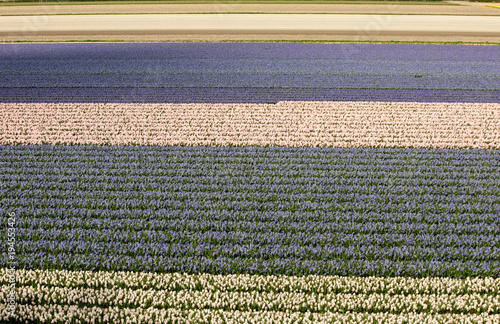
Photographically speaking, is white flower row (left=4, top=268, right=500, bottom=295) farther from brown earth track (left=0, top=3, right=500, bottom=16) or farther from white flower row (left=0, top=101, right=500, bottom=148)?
brown earth track (left=0, top=3, right=500, bottom=16)

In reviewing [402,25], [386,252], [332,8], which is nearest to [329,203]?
[386,252]

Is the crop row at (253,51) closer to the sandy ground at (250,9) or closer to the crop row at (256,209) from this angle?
the crop row at (256,209)

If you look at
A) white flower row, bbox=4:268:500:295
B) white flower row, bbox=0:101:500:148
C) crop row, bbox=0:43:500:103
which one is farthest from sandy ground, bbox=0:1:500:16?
white flower row, bbox=4:268:500:295

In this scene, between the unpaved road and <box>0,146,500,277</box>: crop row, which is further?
the unpaved road

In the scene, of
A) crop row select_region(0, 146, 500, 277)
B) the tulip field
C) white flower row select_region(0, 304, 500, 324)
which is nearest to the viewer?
white flower row select_region(0, 304, 500, 324)

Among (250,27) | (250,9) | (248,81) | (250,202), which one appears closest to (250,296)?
(250,202)

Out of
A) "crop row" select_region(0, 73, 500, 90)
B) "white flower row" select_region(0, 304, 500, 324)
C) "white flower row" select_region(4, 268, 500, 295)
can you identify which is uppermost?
"crop row" select_region(0, 73, 500, 90)

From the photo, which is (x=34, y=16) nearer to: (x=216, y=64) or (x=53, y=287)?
(x=216, y=64)
